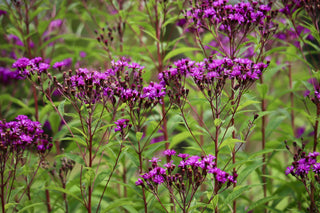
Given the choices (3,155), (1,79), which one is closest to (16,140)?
(3,155)

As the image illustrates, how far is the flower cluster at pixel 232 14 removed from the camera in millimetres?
2428

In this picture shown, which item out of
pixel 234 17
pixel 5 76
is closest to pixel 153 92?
pixel 234 17

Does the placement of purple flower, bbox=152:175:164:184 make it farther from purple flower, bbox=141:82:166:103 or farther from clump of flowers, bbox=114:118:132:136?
purple flower, bbox=141:82:166:103

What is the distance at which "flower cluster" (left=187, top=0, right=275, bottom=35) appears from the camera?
7.97 feet

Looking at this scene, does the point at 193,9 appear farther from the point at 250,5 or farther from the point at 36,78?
the point at 36,78

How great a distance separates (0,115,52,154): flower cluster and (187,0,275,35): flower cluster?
53.1 inches

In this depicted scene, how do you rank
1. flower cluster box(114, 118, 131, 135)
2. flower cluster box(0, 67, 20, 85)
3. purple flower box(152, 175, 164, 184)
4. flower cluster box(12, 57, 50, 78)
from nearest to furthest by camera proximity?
purple flower box(152, 175, 164, 184), flower cluster box(114, 118, 131, 135), flower cluster box(12, 57, 50, 78), flower cluster box(0, 67, 20, 85)

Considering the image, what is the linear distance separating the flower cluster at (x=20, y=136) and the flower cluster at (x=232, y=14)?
1.35 metres

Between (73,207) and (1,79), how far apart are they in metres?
2.28

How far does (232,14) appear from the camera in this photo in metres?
2.46

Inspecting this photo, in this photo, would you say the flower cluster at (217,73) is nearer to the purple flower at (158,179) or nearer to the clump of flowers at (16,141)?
the purple flower at (158,179)

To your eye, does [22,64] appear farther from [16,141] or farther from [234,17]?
[234,17]

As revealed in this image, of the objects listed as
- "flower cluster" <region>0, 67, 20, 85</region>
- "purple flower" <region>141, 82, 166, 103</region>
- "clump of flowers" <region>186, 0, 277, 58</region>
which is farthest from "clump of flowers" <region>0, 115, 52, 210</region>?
"flower cluster" <region>0, 67, 20, 85</region>

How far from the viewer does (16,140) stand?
2314mm
